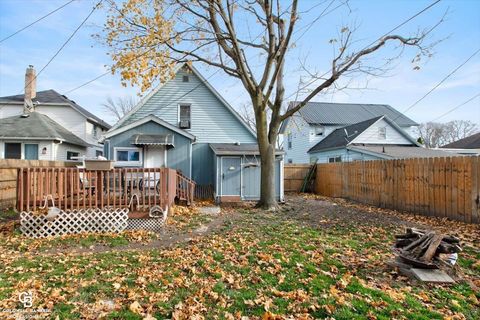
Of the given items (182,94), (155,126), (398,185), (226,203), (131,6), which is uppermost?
(131,6)

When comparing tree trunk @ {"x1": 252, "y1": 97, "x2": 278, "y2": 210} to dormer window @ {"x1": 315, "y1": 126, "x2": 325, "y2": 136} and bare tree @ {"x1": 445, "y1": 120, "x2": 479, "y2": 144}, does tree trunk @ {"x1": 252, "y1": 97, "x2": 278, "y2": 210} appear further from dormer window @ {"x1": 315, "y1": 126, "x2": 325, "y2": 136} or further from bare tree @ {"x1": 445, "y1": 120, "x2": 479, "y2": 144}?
bare tree @ {"x1": 445, "y1": 120, "x2": 479, "y2": 144}

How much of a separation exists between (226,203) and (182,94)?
7155 millimetres

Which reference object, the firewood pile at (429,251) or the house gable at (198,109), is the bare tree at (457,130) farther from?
the firewood pile at (429,251)

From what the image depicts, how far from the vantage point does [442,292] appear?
421cm

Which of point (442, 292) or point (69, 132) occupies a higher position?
point (69, 132)

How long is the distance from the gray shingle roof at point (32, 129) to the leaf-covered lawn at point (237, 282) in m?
13.2

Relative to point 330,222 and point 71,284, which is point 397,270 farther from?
point 71,284

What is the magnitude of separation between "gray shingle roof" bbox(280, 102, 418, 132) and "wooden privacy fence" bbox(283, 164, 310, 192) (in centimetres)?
901

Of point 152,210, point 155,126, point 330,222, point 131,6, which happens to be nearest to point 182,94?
point 155,126

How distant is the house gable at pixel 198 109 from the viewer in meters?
17.0

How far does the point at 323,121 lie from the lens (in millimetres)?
29547

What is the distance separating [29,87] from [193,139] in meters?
14.9

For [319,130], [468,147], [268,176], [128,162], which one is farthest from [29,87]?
[468,147]

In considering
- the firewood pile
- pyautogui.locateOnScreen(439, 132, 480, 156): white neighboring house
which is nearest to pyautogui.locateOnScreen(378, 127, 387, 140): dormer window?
pyautogui.locateOnScreen(439, 132, 480, 156): white neighboring house
